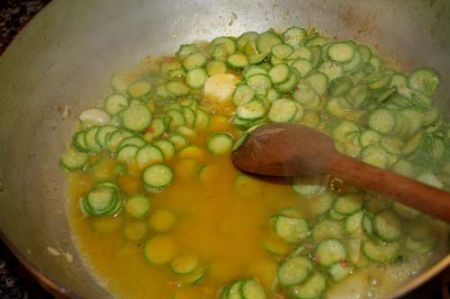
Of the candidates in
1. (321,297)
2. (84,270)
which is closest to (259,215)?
(321,297)

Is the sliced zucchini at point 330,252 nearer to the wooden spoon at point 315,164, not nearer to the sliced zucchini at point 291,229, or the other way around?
the sliced zucchini at point 291,229

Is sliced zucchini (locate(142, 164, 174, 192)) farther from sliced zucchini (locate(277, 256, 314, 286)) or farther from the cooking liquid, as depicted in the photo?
sliced zucchini (locate(277, 256, 314, 286))

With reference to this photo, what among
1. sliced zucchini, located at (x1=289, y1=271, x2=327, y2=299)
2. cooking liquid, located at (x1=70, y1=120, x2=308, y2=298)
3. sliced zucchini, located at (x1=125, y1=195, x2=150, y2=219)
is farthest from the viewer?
sliced zucchini, located at (x1=125, y1=195, x2=150, y2=219)

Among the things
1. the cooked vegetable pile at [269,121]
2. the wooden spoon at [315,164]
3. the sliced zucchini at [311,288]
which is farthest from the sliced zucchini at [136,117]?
the sliced zucchini at [311,288]

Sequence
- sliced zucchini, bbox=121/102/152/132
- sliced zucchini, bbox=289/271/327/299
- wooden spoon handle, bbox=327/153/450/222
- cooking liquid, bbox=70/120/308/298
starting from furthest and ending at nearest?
1. sliced zucchini, bbox=121/102/152/132
2. cooking liquid, bbox=70/120/308/298
3. sliced zucchini, bbox=289/271/327/299
4. wooden spoon handle, bbox=327/153/450/222

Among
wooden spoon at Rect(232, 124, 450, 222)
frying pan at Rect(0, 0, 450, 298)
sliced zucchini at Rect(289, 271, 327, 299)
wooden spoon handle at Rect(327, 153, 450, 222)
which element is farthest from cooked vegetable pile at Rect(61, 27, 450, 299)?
wooden spoon handle at Rect(327, 153, 450, 222)

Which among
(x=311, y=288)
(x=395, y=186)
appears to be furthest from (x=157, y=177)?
(x=395, y=186)

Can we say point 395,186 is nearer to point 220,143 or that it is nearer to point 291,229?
point 291,229
